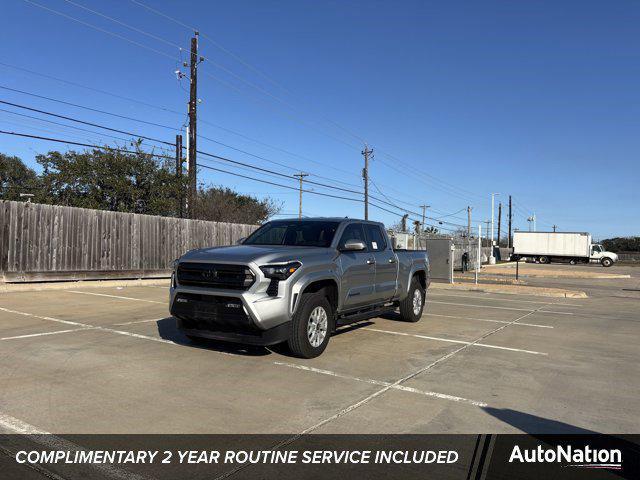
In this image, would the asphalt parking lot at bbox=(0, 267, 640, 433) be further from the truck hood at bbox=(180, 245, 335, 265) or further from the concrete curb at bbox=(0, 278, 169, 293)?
the concrete curb at bbox=(0, 278, 169, 293)

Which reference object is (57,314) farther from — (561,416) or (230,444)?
(561,416)

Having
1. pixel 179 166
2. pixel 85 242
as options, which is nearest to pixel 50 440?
pixel 85 242

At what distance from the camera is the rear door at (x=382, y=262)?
8.27 meters

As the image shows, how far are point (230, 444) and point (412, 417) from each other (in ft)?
5.47

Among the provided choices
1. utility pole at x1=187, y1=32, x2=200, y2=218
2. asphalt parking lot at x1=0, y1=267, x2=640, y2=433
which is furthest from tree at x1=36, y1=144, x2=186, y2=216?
asphalt parking lot at x1=0, y1=267, x2=640, y2=433

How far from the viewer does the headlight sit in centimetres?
605

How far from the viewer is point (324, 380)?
558 cm

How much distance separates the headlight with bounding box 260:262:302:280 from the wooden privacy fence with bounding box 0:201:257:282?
11.2 metres

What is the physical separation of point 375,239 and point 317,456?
5.31m

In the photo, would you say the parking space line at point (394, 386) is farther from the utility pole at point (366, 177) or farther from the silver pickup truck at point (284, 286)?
the utility pole at point (366, 177)

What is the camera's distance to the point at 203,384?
5.30 metres

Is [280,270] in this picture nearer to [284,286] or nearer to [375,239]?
[284,286]

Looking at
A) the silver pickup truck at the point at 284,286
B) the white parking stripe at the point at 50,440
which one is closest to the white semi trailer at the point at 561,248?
the silver pickup truck at the point at 284,286

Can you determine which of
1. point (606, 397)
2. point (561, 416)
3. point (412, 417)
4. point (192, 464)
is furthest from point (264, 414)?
point (606, 397)
